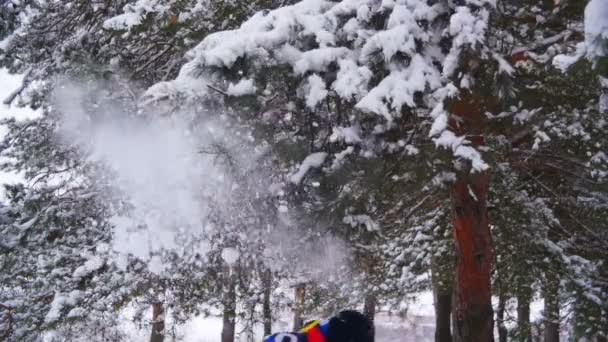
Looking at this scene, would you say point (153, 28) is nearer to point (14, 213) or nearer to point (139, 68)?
point (139, 68)

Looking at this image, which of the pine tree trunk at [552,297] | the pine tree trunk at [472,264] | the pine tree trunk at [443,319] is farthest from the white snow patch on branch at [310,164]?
the pine tree trunk at [443,319]

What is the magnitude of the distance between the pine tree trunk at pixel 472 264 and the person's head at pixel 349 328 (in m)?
3.40

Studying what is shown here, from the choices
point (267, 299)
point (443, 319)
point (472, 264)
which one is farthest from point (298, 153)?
point (443, 319)

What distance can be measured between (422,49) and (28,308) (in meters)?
7.27

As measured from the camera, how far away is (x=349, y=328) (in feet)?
9.68

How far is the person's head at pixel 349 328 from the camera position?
9.62ft

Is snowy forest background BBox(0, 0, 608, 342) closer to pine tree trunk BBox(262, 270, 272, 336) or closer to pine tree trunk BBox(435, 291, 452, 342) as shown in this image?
pine tree trunk BBox(262, 270, 272, 336)

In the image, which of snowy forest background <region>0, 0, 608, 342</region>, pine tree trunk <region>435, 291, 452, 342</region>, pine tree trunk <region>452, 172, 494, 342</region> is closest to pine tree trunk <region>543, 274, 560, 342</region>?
snowy forest background <region>0, 0, 608, 342</region>

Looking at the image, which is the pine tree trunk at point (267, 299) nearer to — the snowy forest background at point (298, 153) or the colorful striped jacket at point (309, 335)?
the snowy forest background at point (298, 153)

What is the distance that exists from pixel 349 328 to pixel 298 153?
2810 mm

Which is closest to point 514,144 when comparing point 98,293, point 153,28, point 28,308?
point 153,28

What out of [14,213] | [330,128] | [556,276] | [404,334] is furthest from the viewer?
[404,334]

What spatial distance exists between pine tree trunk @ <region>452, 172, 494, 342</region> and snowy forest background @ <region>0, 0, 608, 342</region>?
2cm

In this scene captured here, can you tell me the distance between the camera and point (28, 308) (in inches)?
309
